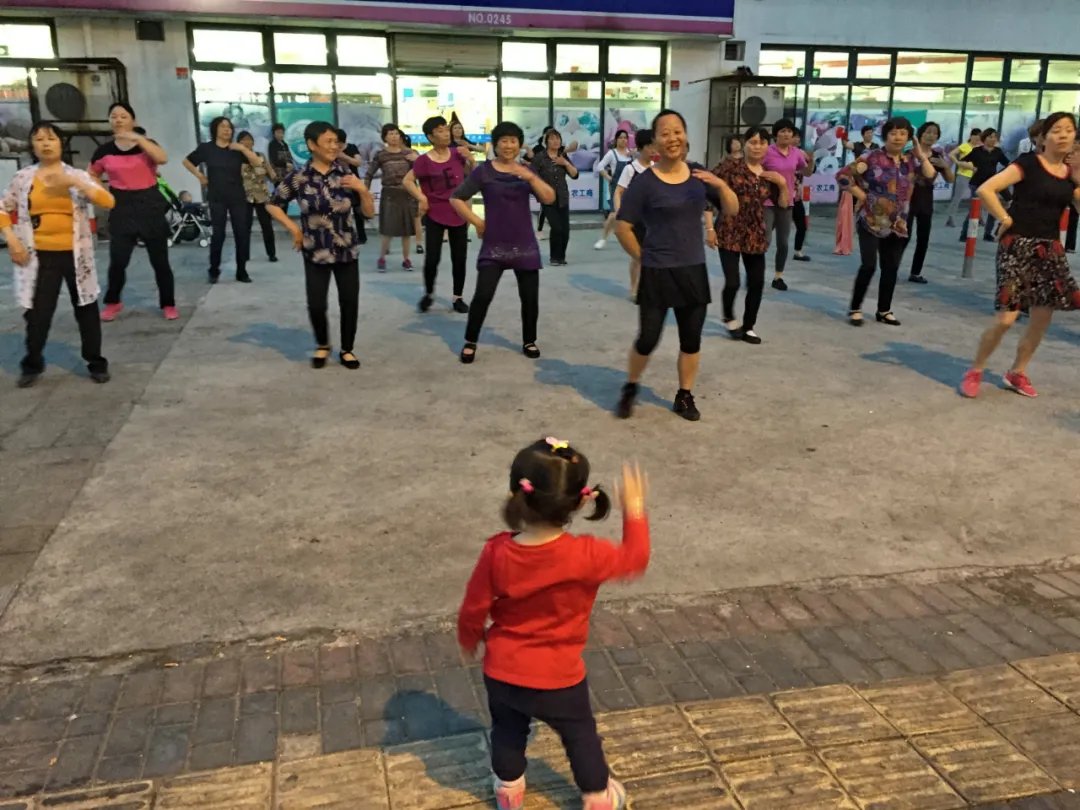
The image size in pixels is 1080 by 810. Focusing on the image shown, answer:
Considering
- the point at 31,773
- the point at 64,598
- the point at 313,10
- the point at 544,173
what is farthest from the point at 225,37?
the point at 31,773

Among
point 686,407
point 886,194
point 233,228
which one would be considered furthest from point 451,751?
point 233,228

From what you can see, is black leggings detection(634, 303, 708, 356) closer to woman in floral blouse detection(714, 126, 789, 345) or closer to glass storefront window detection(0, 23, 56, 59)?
woman in floral blouse detection(714, 126, 789, 345)

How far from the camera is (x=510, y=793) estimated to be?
101 inches

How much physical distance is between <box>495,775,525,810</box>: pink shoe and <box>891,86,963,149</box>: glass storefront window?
22.5 metres

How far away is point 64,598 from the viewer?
12.5ft

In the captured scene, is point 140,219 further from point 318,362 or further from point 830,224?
point 830,224

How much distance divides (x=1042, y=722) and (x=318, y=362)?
18.1ft

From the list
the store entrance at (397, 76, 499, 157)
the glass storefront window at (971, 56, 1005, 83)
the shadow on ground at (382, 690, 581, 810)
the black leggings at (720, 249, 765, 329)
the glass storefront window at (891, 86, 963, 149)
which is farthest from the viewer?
the glass storefront window at (971, 56, 1005, 83)

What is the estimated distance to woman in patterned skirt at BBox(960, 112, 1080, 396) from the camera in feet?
19.7

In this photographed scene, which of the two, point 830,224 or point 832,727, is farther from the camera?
point 830,224

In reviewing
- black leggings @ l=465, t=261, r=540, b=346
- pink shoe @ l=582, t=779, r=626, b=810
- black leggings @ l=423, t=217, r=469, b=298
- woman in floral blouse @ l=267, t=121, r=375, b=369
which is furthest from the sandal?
pink shoe @ l=582, t=779, r=626, b=810

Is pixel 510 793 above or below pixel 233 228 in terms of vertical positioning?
below

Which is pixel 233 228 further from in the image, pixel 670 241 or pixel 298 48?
pixel 298 48

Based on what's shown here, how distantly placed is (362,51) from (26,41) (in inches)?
230
